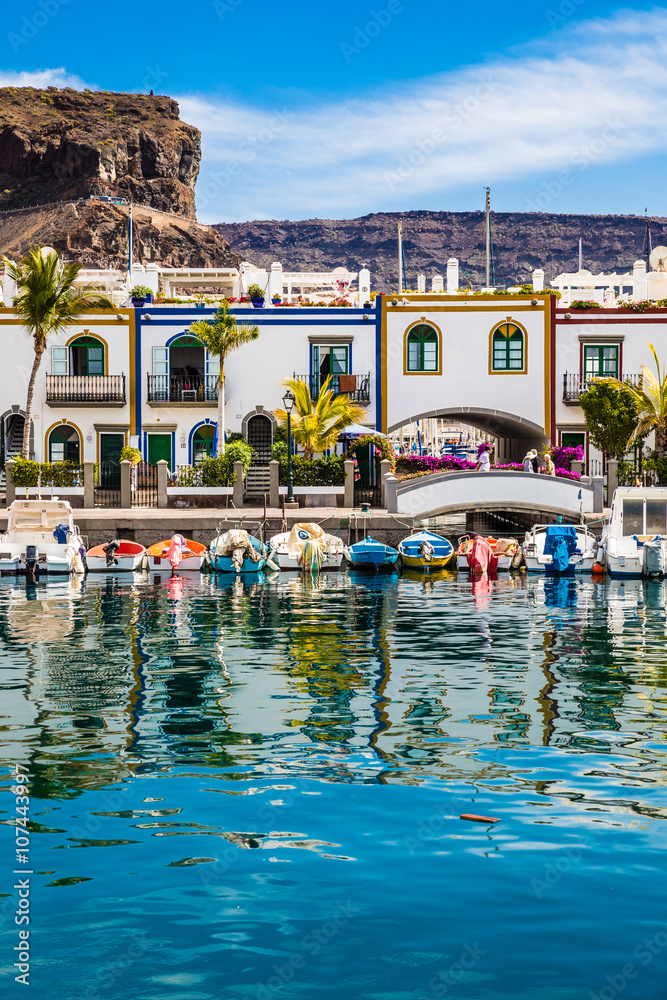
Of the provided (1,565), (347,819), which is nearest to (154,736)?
(347,819)

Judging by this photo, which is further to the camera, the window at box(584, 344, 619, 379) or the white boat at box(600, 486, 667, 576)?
the window at box(584, 344, 619, 379)

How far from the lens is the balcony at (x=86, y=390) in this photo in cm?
4775

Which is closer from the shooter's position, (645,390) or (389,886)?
(389,886)

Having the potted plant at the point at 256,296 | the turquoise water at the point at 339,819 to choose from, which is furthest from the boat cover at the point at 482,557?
the potted plant at the point at 256,296

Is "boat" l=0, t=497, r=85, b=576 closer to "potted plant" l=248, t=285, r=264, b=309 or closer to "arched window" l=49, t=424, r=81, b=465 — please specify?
"arched window" l=49, t=424, r=81, b=465

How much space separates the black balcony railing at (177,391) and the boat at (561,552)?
18.1 meters

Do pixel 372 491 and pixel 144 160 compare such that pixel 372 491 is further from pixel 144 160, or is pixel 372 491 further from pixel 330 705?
pixel 144 160

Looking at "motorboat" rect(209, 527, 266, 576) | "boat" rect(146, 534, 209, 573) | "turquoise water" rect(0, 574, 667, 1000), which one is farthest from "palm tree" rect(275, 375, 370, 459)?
"turquoise water" rect(0, 574, 667, 1000)

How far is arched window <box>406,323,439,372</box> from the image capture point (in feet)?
157

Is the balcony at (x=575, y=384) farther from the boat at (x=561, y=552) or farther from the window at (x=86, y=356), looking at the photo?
the window at (x=86, y=356)

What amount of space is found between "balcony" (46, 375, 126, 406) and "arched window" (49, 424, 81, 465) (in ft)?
4.06

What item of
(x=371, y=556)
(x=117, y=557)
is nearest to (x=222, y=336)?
(x=117, y=557)

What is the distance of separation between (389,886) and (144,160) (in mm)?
145871

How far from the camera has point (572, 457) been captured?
44781 mm
